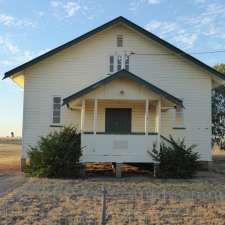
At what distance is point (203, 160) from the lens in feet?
67.4

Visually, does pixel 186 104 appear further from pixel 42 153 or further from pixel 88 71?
pixel 42 153

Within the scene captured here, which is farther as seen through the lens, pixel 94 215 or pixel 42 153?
pixel 42 153

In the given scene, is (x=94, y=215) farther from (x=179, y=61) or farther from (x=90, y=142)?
(x=179, y=61)

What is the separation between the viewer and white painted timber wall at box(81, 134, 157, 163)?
17.1 m

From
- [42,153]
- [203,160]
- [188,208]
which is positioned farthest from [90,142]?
[188,208]

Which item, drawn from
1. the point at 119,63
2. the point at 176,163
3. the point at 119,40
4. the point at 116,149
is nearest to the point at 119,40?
the point at 119,40

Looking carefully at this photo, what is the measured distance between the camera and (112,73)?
20.5 meters

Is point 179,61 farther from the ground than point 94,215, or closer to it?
farther from the ground

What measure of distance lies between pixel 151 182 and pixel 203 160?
20.2 ft

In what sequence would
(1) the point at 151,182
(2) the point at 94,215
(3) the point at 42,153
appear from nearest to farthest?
(2) the point at 94,215 < (1) the point at 151,182 < (3) the point at 42,153

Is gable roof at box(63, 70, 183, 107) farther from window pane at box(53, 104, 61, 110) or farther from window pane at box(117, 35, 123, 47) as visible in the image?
window pane at box(117, 35, 123, 47)

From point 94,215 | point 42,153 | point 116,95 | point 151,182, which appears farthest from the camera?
point 116,95

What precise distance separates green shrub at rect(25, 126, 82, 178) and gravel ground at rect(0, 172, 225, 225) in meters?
0.90

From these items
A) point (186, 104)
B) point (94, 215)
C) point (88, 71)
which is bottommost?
point (94, 215)
